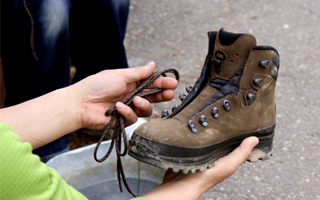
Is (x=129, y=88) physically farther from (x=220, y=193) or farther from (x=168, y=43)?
(x=168, y=43)

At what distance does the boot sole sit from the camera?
1.02 meters

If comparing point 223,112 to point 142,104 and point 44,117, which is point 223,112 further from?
point 44,117

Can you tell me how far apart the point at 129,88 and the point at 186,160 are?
42 cm

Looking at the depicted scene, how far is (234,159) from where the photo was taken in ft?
3.71

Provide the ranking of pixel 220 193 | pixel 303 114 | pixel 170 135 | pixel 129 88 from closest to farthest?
1. pixel 170 135
2. pixel 129 88
3. pixel 220 193
4. pixel 303 114

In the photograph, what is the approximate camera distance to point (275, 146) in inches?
67.2

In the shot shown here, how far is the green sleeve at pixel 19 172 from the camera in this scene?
64 centimetres

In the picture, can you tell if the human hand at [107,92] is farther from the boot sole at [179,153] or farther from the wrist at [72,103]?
Result: the boot sole at [179,153]

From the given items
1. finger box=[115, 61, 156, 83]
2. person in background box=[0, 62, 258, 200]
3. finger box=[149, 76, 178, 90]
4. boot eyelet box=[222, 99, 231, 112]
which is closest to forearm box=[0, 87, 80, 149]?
person in background box=[0, 62, 258, 200]

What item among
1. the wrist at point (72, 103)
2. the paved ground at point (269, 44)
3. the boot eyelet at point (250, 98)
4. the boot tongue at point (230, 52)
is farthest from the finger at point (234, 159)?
the wrist at point (72, 103)

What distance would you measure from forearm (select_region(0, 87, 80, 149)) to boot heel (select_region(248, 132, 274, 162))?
0.67 metres

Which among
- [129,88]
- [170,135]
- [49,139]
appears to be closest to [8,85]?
[49,139]

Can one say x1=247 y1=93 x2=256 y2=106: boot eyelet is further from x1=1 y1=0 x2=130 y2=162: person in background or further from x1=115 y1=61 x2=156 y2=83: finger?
x1=1 y1=0 x2=130 y2=162: person in background

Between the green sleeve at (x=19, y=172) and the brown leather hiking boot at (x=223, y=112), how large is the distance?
0.37 meters
